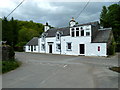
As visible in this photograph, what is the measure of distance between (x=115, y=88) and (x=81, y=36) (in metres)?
19.4

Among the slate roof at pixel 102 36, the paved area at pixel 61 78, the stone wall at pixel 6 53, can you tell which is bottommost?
the paved area at pixel 61 78

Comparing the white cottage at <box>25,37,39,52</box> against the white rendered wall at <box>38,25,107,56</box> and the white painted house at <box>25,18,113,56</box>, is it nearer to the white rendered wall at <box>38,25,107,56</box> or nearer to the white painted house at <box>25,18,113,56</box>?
the white painted house at <box>25,18,113,56</box>

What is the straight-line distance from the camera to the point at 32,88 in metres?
5.94

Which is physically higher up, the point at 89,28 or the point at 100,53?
the point at 89,28

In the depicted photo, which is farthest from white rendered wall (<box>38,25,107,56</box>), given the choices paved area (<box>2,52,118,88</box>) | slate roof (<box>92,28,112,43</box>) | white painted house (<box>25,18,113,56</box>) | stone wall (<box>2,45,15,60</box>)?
stone wall (<box>2,45,15,60</box>)

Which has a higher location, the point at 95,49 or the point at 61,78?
the point at 95,49

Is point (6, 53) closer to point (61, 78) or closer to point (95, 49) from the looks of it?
point (61, 78)

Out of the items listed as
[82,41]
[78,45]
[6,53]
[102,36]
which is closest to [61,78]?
[6,53]

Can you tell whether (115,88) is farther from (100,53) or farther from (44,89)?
(100,53)

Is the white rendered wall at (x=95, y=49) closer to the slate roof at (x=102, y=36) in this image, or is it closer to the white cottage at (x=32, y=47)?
the slate roof at (x=102, y=36)

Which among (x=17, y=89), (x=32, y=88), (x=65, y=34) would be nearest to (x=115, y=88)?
(x=32, y=88)

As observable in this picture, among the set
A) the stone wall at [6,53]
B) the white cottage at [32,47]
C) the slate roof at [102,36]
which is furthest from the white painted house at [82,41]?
the stone wall at [6,53]

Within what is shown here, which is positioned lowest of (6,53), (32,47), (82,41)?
(6,53)

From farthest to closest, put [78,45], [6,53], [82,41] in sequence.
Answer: [78,45], [82,41], [6,53]
